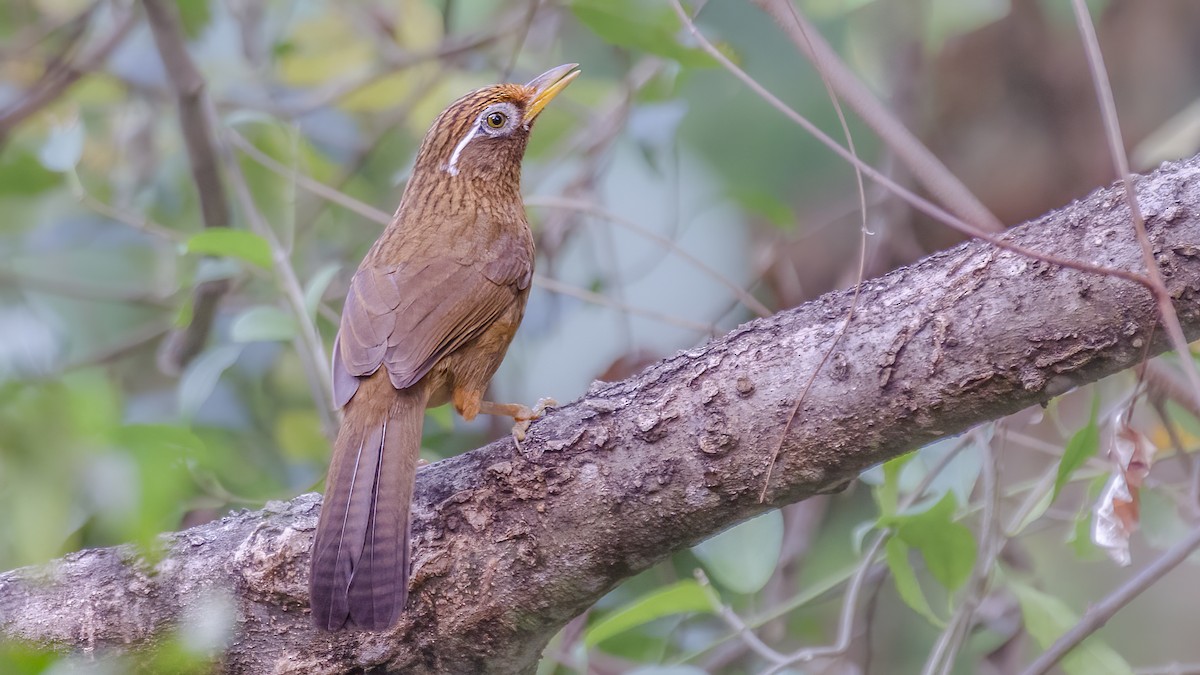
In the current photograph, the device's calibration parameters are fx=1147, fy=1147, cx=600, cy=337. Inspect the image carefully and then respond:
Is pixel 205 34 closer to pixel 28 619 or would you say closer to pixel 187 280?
pixel 187 280

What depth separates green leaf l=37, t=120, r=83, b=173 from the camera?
3.72 metres

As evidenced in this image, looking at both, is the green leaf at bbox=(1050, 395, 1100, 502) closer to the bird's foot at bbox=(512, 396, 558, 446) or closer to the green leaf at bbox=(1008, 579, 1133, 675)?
the green leaf at bbox=(1008, 579, 1133, 675)

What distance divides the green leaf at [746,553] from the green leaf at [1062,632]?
69cm

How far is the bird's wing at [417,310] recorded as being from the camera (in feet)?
9.79

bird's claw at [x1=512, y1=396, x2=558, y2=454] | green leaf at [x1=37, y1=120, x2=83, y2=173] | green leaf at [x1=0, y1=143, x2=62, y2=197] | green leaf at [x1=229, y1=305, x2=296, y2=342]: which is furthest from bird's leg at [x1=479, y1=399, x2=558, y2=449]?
green leaf at [x1=0, y1=143, x2=62, y2=197]

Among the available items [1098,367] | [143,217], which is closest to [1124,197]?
[1098,367]

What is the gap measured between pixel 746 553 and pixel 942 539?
49 centimetres

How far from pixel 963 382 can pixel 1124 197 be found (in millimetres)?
425

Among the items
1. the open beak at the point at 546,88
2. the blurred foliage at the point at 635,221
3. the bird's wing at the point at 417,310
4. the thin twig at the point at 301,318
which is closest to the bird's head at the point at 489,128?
the open beak at the point at 546,88

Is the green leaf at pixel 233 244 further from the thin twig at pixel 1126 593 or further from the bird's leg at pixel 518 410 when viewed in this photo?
the thin twig at pixel 1126 593

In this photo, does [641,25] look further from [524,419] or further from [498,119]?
[524,419]

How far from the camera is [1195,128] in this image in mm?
4234

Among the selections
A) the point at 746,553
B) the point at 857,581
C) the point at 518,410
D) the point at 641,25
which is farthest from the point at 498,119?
the point at 857,581

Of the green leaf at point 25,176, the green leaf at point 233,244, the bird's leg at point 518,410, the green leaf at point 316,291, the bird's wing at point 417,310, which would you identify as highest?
the green leaf at point 25,176
